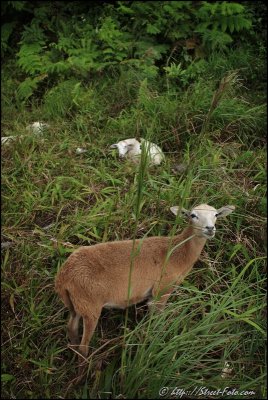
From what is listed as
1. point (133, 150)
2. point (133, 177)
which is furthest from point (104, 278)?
point (133, 150)

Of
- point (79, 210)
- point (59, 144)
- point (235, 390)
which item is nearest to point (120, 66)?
point (59, 144)

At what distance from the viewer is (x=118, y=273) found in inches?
104

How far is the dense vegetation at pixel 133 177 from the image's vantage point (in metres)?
2.52

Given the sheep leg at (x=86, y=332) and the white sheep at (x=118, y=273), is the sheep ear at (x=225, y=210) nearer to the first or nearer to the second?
the white sheep at (x=118, y=273)

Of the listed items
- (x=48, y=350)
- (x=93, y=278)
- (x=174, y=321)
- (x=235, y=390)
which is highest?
(x=93, y=278)

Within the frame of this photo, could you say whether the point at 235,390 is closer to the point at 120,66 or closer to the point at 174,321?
the point at 174,321

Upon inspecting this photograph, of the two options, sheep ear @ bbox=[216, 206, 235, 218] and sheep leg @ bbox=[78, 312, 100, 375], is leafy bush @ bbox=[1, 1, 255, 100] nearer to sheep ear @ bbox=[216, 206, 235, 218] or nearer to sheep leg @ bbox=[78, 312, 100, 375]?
sheep ear @ bbox=[216, 206, 235, 218]

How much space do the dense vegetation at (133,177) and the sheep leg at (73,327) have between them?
0.44ft

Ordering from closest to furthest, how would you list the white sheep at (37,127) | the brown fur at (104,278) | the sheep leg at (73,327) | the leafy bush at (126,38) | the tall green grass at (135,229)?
the tall green grass at (135,229) → the brown fur at (104,278) → the sheep leg at (73,327) → the white sheep at (37,127) → the leafy bush at (126,38)

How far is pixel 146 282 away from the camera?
9.20 feet

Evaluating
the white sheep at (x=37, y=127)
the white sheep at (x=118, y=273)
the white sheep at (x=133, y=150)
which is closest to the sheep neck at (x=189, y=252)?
the white sheep at (x=118, y=273)

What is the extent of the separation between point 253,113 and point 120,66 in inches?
71.5

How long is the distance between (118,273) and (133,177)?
62.2 inches

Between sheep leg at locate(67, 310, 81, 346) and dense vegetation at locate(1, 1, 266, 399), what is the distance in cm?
13
